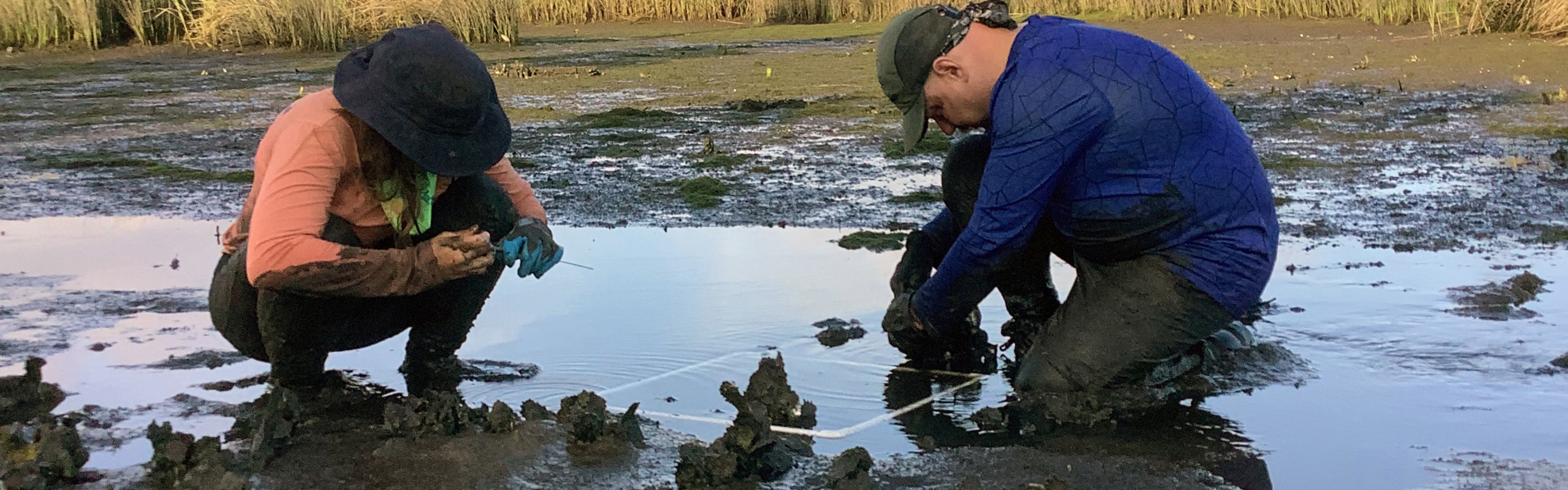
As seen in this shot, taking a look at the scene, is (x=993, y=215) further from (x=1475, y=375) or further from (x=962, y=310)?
(x=1475, y=375)

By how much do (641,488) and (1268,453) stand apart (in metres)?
1.42

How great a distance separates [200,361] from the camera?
14.3 ft

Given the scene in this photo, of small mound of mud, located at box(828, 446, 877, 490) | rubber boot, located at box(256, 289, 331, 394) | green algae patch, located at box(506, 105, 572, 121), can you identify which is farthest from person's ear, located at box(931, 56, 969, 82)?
green algae patch, located at box(506, 105, 572, 121)

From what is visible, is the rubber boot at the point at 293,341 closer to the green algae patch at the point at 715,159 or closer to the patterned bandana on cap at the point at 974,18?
the patterned bandana on cap at the point at 974,18

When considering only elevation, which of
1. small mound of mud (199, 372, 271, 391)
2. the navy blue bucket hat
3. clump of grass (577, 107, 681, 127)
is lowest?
clump of grass (577, 107, 681, 127)

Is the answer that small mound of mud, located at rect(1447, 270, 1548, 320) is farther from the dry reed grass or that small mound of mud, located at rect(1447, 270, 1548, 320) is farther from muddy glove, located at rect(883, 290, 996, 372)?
the dry reed grass

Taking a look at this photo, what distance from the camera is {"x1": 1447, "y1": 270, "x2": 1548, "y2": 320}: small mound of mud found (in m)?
4.57

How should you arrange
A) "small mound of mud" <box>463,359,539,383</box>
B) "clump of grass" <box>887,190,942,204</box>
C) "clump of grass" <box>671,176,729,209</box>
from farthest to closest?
"clump of grass" <box>671,176,729,209</box> → "clump of grass" <box>887,190,942,204</box> → "small mound of mud" <box>463,359,539,383</box>

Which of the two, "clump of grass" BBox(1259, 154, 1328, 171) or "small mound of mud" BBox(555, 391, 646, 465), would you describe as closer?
"small mound of mud" BBox(555, 391, 646, 465)

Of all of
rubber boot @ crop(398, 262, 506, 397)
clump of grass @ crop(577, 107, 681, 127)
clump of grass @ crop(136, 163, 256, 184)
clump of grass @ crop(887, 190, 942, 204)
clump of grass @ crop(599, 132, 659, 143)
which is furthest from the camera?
clump of grass @ crop(577, 107, 681, 127)

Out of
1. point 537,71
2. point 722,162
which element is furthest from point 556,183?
point 537,71

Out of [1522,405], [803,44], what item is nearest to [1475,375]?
[1522,405]

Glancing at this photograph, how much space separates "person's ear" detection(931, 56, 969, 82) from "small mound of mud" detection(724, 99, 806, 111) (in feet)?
25.1

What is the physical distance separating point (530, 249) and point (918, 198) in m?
3.34
